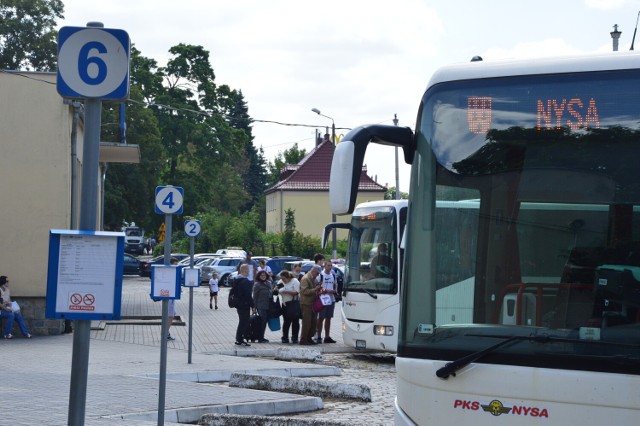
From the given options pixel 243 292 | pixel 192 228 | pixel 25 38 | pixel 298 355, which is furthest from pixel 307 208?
pixel 298 355

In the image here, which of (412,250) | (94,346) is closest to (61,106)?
(94,346)

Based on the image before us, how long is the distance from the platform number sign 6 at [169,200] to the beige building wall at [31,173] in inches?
463

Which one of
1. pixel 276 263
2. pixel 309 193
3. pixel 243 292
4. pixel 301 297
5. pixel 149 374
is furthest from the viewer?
pixel 309 193

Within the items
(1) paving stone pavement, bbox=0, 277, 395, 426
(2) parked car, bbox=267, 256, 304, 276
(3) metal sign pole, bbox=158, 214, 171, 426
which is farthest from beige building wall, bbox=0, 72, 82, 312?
(2) parked car, bbox=267, 256, 304, 276

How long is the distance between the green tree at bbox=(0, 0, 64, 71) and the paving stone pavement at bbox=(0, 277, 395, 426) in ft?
121

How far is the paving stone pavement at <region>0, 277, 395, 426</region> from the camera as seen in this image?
37.2 ft

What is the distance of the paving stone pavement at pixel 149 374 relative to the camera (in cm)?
1134

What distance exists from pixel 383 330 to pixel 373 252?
1.74m

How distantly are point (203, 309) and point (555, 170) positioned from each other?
105ft

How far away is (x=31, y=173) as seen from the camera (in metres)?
24.7

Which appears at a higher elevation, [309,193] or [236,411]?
[309,193]

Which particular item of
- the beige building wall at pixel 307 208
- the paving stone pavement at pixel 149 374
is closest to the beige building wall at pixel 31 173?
the paving stone pavement at pixel 149 374

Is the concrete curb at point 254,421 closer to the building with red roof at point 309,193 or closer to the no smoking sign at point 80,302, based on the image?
the no smoking sign at point 80,302

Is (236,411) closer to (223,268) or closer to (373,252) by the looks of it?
(373,252)
